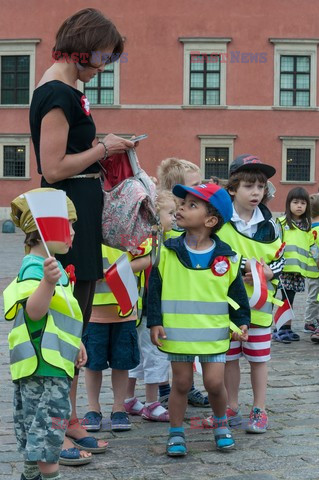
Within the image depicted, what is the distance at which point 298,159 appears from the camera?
118 ft

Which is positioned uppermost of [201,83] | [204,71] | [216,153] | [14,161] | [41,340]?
[204,71]

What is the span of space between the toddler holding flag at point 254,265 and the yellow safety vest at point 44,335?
1623 millimetres

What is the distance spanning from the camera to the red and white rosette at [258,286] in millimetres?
4828

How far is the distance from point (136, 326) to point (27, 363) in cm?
184

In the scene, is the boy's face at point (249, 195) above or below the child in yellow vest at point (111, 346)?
above

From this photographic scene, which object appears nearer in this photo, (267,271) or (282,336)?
(267,271)

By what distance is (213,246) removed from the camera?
4.47 metres

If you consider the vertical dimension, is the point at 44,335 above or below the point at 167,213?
below

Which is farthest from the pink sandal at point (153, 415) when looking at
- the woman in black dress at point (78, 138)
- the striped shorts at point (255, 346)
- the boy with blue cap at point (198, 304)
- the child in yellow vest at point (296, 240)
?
the child in yellow vest at point (296, 240)

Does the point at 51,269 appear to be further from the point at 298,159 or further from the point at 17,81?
the point at 17,81

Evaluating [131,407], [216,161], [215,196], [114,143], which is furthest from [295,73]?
[114,143]

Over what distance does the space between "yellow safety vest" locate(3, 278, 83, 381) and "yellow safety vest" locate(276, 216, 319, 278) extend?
17.6 ft

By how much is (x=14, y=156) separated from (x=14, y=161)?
0.70 ft

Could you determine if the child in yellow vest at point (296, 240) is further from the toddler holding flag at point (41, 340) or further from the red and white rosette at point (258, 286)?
the toddler holding flag at point (41, 340)
